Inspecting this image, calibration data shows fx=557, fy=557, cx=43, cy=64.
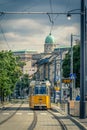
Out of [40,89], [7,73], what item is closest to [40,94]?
[40,89]

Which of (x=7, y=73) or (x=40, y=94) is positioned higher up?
(x=7, y=73)

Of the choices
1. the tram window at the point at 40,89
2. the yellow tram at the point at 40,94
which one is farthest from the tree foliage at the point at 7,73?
the tram window at the point at 40,89

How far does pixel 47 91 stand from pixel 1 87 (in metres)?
24.5

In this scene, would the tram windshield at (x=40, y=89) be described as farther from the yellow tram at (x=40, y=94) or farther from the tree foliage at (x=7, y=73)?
the tree foliage at (x=7, y=73)

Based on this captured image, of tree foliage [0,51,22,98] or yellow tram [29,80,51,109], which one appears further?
tree foliage [0,51,22,98]

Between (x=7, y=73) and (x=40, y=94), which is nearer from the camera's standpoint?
(x=40, y=94)

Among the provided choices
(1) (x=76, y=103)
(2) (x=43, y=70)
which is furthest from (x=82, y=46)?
(2) (x=43, y=70)

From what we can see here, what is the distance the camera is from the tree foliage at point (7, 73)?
82375 millimetres

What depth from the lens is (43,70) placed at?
656ft

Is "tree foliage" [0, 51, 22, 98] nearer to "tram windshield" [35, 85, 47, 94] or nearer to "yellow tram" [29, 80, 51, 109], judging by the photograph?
"yellow tram" [29, 80, 51, 109]

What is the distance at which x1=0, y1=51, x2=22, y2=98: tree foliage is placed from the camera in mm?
82375

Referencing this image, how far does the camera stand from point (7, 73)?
305ft

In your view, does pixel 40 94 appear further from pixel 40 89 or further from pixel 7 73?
pixel 7 73

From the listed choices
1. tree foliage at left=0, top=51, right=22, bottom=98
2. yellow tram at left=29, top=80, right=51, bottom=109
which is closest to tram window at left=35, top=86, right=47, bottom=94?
yellow tram at left=29, top=80, right=51, bottom=109
